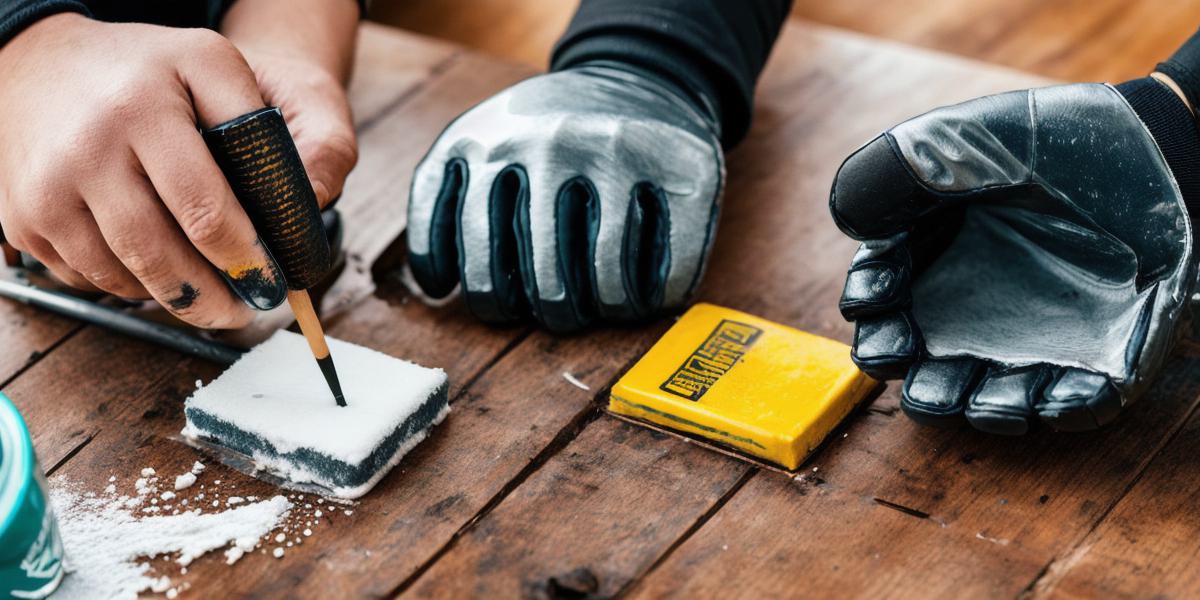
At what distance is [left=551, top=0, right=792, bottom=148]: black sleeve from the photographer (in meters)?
1.38

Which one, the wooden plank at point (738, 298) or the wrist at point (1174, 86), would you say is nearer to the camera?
the wooden plank at point (738, 298)

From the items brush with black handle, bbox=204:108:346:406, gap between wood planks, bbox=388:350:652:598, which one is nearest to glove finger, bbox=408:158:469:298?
gap between wood planks, bbox=388:350:652:598

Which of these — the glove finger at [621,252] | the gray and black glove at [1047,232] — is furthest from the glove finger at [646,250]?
the gray and black glove at [1047,232]

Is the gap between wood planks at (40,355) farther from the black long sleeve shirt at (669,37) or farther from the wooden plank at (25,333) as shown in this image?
the black long sleeve shirt at (669,37)

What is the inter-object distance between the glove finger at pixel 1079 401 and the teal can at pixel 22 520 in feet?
2.43

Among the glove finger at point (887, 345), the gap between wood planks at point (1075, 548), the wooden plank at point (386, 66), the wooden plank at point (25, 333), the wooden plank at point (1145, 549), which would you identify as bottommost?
the wooden plank at point (25, 333)

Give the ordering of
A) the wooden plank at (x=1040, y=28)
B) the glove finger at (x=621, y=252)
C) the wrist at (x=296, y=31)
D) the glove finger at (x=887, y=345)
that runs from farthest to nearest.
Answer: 1. the wooden plank at (x=1040, y=28)
2. the wrist at (x=296, y=31)
3. the glove finger at (x=621, y=252)
4. the glove finger at (x=887, y=345)

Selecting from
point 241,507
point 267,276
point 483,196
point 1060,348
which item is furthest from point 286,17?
point 1060,348

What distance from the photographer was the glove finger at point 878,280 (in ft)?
3.44

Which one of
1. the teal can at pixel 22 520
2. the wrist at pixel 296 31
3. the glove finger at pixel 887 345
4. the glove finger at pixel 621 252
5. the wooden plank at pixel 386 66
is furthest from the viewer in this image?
the wooden plank at pixel 386 66

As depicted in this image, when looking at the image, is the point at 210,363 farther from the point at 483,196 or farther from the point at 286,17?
the point at 286,17

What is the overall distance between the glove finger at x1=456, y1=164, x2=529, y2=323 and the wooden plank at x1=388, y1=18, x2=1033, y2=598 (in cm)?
12

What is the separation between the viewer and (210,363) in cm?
119

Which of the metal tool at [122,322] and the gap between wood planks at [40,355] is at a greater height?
the metal tool at [122,322]
